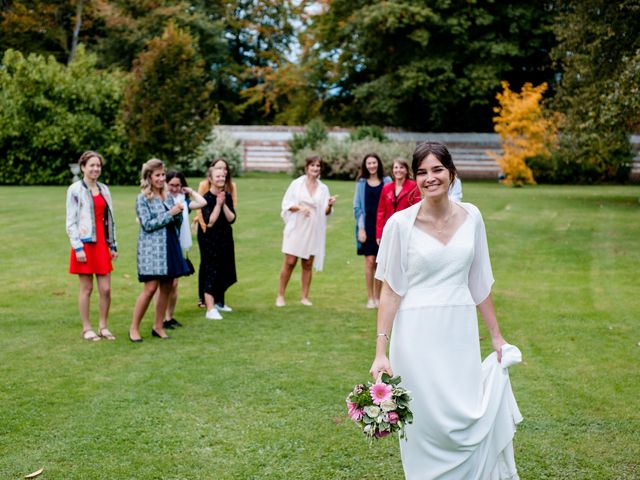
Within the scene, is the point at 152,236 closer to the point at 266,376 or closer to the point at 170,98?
the point at 266,376

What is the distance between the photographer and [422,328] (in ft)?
13.9

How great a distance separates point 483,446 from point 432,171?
57.1 inches

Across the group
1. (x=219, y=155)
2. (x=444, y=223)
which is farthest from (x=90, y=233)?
(x=219, y=155)

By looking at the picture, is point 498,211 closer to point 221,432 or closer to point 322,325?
point 322,325

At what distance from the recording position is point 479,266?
443cm

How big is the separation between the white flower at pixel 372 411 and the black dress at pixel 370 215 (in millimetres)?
6880

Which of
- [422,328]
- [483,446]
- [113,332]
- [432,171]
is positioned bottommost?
[113,332]

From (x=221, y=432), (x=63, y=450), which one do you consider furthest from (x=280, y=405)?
(x=63, y=450)

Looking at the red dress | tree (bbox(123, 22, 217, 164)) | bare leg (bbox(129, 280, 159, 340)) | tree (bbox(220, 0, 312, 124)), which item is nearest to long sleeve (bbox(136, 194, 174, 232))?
the red dress

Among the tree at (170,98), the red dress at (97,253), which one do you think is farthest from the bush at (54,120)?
the red dress at (97,253)

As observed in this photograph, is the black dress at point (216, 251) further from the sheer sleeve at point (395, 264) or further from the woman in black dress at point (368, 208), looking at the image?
the sheer sleeve at point (395, 264)

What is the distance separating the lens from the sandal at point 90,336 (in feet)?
29.7

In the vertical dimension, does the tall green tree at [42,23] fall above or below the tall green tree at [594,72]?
above

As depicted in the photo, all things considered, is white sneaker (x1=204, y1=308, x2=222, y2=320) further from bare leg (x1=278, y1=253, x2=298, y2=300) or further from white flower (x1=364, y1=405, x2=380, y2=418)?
white flower (x1=364, y1=405, x2=380, y2=418)
